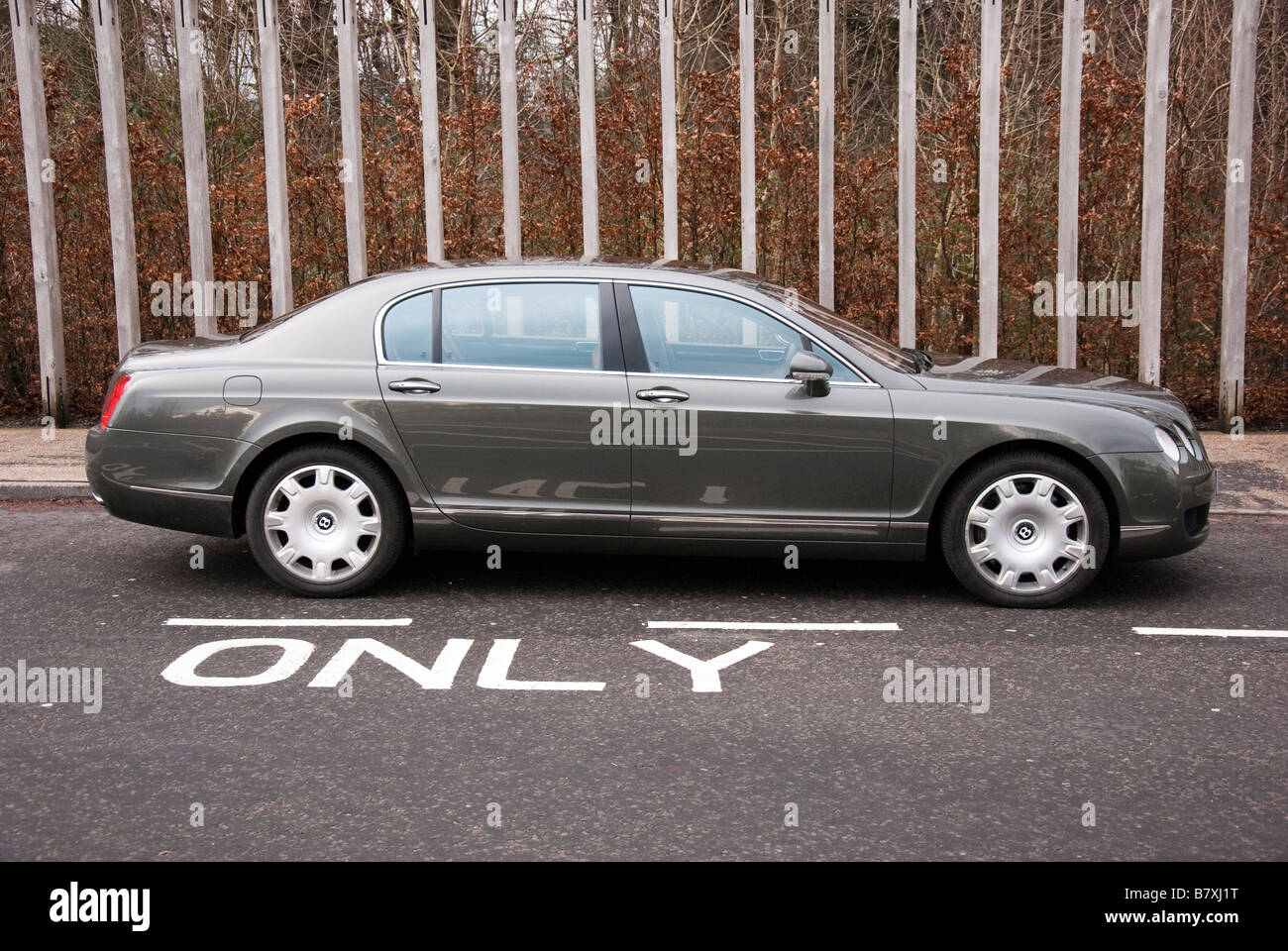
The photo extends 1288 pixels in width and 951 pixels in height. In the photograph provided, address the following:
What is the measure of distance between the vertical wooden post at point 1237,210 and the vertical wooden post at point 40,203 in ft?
29.2

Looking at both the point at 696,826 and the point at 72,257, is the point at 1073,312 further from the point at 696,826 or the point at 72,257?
the point at 72,257

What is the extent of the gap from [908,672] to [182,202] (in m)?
8.44

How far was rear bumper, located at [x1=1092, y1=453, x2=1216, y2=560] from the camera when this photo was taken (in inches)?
244

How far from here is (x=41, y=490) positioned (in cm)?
873

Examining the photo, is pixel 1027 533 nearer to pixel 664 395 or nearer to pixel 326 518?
pixel 664 395

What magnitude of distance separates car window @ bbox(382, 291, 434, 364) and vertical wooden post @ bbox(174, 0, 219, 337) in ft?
14.8

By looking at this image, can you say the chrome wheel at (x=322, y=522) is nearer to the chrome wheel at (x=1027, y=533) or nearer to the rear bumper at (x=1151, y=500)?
the chrome wheel at (x=1027, y=533)

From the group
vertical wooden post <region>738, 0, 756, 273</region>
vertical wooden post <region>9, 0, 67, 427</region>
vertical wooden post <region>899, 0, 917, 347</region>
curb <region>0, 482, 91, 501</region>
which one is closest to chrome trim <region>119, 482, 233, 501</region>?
curb <region>0, 482, 91, 501</region>

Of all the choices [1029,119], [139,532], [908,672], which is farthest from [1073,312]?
[139,532]

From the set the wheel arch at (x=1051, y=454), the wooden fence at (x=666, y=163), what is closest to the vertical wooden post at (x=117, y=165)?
the wooden fence at (x=666, y=163)

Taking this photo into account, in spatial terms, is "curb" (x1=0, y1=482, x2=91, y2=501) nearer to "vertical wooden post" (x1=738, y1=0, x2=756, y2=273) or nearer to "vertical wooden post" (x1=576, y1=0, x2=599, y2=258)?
"vertical wooden post" (x1=576, y1=0, x2=599, y2=258)

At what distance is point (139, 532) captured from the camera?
26.1 feet

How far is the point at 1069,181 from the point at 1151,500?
4624mm

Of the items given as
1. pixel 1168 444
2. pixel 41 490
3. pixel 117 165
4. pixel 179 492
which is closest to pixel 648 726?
pixel 179 492
